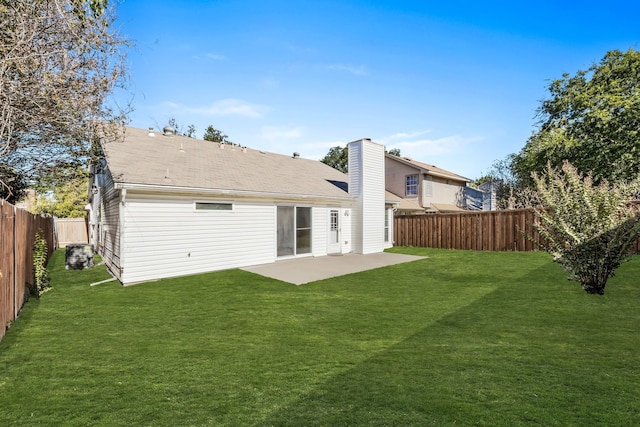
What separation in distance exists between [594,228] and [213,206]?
9876 millimetres

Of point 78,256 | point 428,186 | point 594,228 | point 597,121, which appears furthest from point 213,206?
point 597,121

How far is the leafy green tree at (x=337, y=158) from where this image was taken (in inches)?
1622

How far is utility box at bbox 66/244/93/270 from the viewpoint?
1080 centimetres

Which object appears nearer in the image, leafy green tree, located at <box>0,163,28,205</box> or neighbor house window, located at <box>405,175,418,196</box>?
leafy green tree, located at <box>0,163,28,205</box>

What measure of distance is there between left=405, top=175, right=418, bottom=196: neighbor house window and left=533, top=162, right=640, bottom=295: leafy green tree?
52.2ft

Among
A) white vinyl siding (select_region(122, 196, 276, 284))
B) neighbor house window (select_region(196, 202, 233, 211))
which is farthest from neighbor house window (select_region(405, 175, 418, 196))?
neighbor house window (select_region(196, 202, 233, 211))

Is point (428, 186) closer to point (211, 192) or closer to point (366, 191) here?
point (366, 191)

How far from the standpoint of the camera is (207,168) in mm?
11320

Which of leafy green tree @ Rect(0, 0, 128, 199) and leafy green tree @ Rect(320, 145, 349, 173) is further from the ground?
leafy green tree @ Rect(320, 145, 349, 173)

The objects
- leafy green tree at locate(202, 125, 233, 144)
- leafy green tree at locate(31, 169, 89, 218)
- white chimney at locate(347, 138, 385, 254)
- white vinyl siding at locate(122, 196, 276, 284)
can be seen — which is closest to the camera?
white vinyl siding at locate(122, 196, 276, 284)

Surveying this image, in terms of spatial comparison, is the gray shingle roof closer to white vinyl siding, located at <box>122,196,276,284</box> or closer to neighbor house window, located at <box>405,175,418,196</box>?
white vinyl siding, located at <box>122,196,276,284</box>

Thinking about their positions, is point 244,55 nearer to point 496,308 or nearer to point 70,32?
point 70,32

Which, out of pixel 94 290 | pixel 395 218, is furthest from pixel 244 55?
pixel 395 218

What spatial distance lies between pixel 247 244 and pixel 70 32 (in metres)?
6.96
